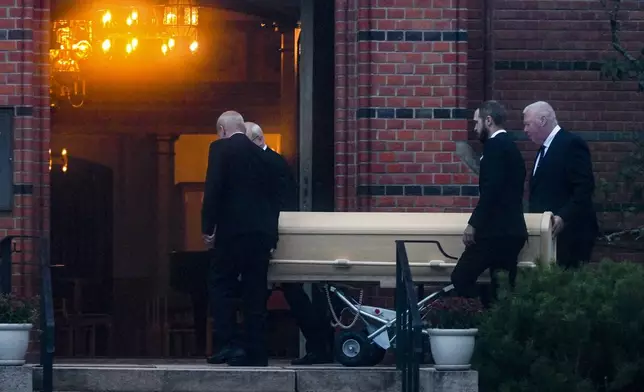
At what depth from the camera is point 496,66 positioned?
11.5 meters

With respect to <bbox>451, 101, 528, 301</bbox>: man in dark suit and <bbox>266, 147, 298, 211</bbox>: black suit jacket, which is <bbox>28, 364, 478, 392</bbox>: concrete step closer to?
<bbox>451, 101, 528, 301</bbox>: man in dark suit

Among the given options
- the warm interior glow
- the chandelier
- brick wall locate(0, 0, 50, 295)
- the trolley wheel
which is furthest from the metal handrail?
the warm interior glow

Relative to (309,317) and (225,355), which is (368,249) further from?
(225,355)

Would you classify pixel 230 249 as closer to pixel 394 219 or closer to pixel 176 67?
pixel 394 219

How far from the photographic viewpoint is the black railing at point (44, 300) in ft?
27.3

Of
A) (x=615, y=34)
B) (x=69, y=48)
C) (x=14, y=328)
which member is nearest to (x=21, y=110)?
(x=14, y=328)

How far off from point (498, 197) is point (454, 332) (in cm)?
97

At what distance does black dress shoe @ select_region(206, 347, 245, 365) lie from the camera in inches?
364

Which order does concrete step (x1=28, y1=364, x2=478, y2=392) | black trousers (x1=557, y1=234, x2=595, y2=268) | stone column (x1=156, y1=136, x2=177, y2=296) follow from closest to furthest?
concrete step (x1=28, y1=364, x2=478, y2=392)
black trousers (x1=557, y1=234, x2=595, y2=268)
stone column (x1=156, y1=136, x2=177, y2=296)

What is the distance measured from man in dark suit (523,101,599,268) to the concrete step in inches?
59.6

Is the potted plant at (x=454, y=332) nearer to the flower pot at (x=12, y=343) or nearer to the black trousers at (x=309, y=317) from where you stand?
the black trousers at (x=309, y=317)

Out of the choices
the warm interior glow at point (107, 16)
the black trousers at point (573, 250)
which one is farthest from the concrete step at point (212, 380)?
the warm interior glow at point (107, 16)

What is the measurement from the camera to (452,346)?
8.42m

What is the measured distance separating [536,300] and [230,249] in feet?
6.68
